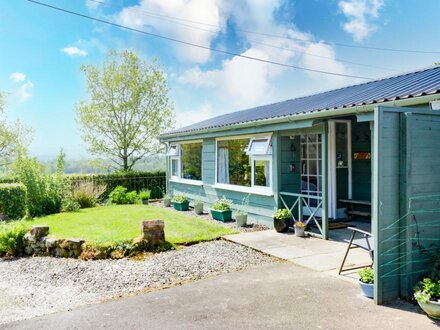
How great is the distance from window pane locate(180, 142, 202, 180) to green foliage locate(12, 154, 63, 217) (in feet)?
15.7

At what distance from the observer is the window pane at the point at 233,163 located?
9.77 metres

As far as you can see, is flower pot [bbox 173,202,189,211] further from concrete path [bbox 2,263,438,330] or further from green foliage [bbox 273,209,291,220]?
concrete path [bbox 2,263,438,330]

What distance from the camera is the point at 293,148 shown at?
8.52 metres

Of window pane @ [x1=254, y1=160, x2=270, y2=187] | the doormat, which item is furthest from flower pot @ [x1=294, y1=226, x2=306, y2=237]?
window pane @ [x1=254, y1=160, x2=270, y2=187]

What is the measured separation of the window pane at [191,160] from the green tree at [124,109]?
7154 mm

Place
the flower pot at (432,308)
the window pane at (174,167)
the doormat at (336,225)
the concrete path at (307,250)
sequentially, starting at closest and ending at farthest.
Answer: the flower pot at (432,308)
the concrete path at (307,250)
the doormat at (336,225)
the window pane at (174,167)

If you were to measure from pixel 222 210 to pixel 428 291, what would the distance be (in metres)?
6.57

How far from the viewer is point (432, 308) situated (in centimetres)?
338

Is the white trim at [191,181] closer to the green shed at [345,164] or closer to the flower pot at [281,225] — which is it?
the green shed at [345,164]

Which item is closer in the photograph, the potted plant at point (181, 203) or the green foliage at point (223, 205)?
the green foliage at point (223, 205)

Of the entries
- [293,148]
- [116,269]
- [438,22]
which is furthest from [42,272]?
[438,22]

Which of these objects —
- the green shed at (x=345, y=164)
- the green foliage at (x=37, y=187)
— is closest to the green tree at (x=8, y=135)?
the green foliage at (x=37, y=187)

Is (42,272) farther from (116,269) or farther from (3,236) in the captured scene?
(3,236)

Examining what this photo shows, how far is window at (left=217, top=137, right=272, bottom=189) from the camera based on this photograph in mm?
8742
